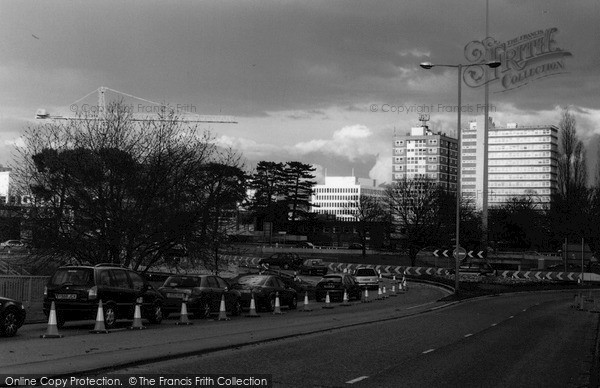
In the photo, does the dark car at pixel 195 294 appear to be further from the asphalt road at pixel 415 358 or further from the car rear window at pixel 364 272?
the car rear window at pixel 364 272

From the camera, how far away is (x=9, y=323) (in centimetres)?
1827

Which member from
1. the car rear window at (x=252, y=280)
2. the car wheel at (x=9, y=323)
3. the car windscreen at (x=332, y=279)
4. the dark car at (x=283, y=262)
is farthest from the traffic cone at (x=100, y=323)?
the dark car at (x=283, y=262)

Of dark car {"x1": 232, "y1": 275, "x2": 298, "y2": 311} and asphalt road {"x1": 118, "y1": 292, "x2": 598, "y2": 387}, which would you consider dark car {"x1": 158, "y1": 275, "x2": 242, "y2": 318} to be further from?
asphalt road {"x1": 118, "y1": 292, "x2": 598, "y2": 387}

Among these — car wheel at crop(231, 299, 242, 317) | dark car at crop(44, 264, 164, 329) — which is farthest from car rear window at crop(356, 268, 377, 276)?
dark car at crop(44, 264, 164, 329)

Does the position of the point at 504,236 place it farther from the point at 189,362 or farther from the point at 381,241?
the point at 189,362

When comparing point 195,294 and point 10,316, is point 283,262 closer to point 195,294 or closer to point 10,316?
point 195,294

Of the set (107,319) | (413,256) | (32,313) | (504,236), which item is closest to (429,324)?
(107,319)

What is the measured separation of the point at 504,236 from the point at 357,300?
304 ft

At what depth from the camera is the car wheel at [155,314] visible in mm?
23703

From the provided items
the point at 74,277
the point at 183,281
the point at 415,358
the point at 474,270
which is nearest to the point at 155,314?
the point at 74,277

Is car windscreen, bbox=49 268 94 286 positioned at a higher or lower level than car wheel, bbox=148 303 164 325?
higher

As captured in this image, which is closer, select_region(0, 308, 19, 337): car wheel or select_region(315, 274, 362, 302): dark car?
select_region(0, 308, 19, 337): car wheel

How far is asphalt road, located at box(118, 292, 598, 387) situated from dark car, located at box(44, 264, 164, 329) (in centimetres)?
566

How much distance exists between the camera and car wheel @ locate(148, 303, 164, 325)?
77.8ft
